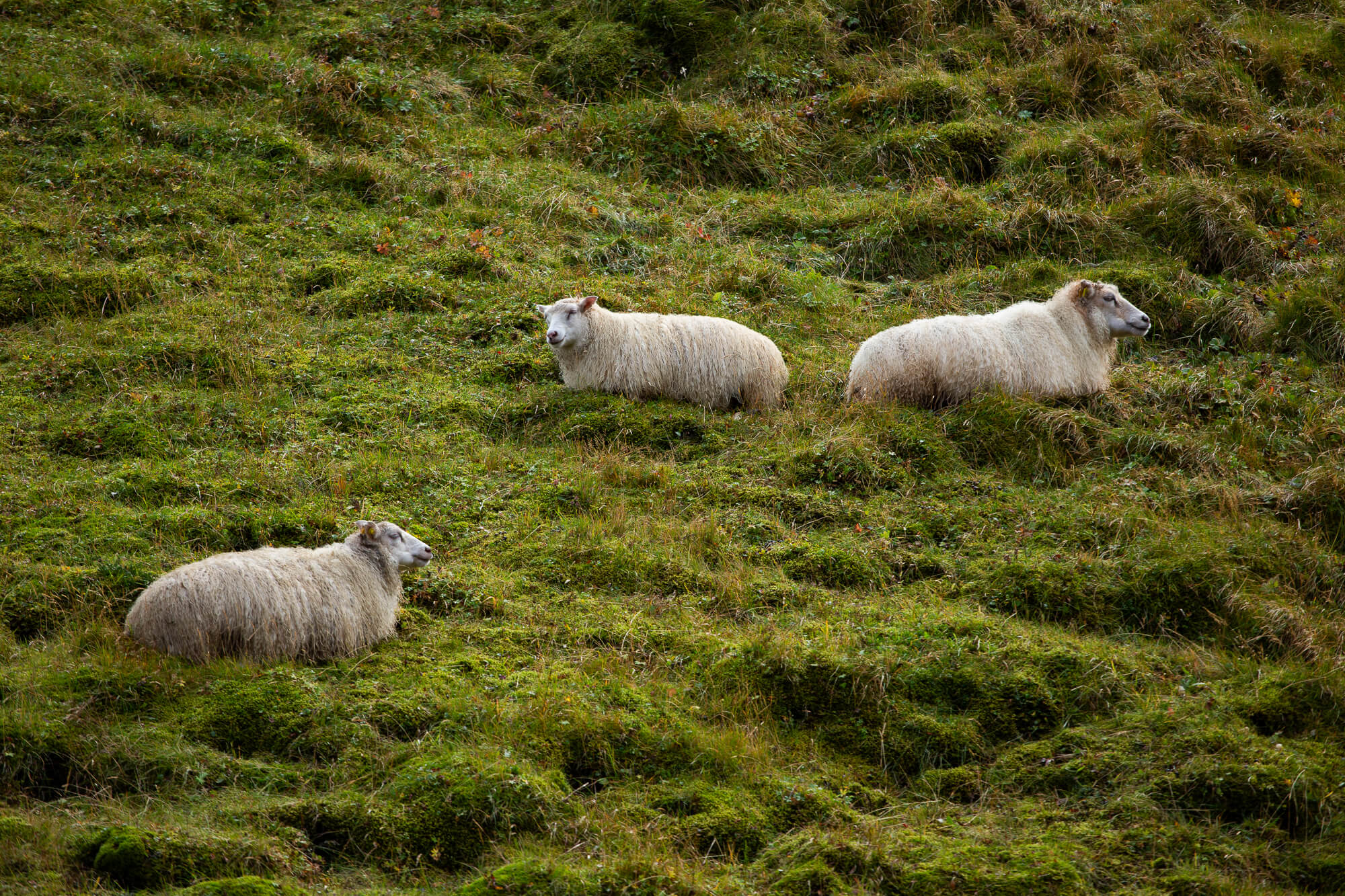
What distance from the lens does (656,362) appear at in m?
11.5

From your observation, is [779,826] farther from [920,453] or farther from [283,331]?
[283,331]

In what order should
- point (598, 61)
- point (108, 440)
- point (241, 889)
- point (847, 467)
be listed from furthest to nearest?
1. point (598, 61)
2. point (847, 467)
3. point (108, 440)
4. point (241, 889)

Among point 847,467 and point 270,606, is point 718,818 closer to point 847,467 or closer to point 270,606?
point 270,606

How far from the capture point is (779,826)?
657cm

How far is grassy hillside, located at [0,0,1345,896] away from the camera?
6.47m

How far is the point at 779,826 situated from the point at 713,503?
360 cm

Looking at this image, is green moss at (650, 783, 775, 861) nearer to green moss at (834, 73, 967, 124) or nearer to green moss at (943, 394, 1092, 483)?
green moss at (943, 394, 1092, 483)

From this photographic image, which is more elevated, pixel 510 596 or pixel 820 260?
pixel 820 260

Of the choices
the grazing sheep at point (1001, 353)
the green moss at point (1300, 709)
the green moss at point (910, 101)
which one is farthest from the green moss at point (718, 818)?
the green moss at point (910, 101)

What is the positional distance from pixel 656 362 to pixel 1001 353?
132 inches

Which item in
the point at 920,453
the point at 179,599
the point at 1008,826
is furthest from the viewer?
the point at 920,453

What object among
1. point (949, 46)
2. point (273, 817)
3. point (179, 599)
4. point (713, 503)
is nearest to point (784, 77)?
point (949, 46)

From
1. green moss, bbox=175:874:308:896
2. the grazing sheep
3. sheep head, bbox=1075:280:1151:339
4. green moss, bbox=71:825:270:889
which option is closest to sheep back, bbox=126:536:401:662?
green moss, bbox=71:825:270:889

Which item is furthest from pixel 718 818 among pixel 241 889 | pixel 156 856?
pixel 156 856
